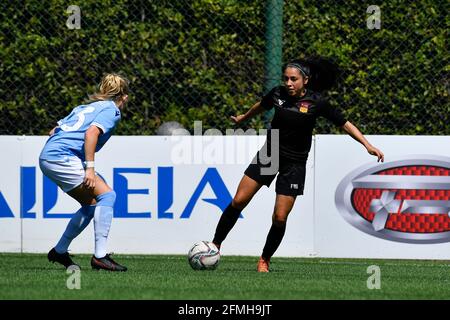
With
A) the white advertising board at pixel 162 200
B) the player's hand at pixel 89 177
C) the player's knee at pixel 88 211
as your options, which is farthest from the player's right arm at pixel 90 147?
the white advertising board at pixel 162 200

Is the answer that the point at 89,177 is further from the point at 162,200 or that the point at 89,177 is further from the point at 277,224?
the point at 162,200

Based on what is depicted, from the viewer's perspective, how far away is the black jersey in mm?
9391

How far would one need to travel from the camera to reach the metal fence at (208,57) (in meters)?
12.2

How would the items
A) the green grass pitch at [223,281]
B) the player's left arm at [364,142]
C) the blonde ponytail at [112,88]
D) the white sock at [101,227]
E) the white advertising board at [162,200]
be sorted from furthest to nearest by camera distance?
the white advertising board at [162,200] < the player's left arm at [364,142] < the blonde ponytail at [112,88] < the white sock at [101,227] < the green grass pitch at [223,281]

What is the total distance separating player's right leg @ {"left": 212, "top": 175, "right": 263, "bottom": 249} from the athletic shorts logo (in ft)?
7.20

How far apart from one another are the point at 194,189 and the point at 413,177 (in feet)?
7.53

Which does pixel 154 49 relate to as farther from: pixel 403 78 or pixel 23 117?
pixel 403 78

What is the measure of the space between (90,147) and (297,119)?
6.28 ft

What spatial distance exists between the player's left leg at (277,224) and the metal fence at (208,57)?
9.69 ft

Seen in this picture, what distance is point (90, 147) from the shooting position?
8500mm

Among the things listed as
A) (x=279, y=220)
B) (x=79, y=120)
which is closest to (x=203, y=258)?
(x=279, y=220)

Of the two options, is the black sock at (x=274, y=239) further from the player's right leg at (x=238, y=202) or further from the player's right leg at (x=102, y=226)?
the player's right leg at (x=102, y=226)

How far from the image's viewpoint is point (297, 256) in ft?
37.8
